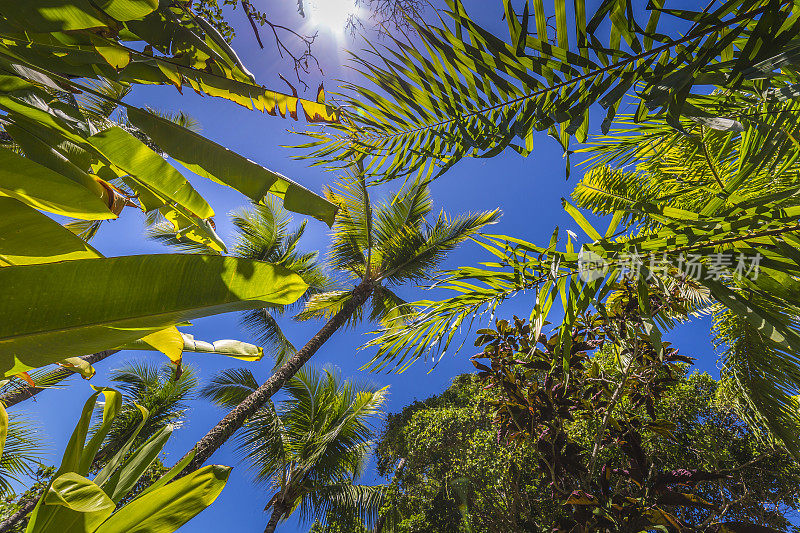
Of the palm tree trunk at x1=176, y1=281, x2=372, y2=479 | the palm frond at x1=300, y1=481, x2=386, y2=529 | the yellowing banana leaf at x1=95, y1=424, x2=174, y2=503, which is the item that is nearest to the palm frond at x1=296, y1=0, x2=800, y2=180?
the yellowing banana leaf at x1=95, y1=424, x2=174, y2=503

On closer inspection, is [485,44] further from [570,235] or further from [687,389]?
[687,389]

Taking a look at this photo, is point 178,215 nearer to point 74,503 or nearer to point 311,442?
point 74,503

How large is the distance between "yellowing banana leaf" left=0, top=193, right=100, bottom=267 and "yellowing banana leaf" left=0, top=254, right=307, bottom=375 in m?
0.13

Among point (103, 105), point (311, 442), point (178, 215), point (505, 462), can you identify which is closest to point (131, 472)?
point (178, 215)

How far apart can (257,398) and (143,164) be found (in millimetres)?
3975

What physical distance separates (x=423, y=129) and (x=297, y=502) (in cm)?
703

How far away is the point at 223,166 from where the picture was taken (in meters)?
0.86

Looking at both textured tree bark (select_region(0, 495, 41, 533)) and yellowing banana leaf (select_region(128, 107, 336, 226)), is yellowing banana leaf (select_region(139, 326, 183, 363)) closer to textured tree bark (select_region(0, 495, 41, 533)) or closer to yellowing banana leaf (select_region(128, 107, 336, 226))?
yellowing banana leaf (select_region(128, 107, 336, 226))

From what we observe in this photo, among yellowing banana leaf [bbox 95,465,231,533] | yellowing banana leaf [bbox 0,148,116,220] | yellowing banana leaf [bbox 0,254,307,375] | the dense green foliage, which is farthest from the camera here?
the dense green foliage

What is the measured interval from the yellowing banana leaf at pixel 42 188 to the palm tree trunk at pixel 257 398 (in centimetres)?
267

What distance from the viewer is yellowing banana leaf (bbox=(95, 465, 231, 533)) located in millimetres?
596

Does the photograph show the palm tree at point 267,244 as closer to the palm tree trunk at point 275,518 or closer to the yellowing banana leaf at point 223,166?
the palm tree trunk at point 275,518

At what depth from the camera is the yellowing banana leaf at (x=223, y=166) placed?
827mm

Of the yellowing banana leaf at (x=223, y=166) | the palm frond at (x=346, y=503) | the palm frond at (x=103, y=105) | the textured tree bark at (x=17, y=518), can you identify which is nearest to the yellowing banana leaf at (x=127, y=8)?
the palm frond at (x=103, y=105)
